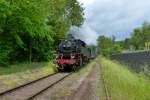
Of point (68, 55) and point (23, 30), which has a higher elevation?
point (23, 30)

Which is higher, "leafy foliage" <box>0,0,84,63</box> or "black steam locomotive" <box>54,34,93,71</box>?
"leafy foliage" <box>0,0,84,63</box>

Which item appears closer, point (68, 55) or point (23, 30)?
point (68, 55)

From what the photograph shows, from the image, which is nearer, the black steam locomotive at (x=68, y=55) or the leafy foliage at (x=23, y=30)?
the leafy foliage at (x=23, y=30)

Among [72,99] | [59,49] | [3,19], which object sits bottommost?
[72,99]

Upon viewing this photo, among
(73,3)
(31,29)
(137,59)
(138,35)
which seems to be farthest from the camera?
(138,35)

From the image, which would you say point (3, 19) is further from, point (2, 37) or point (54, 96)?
point (54, 96)

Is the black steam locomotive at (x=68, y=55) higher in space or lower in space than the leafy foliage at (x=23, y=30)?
lower

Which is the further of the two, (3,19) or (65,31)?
(65,31)

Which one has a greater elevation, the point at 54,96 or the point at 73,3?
the point at 73,3

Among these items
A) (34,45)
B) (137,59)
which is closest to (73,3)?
(34,45)

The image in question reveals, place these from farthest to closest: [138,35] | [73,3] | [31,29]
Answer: [138,35] < [73,3] < [31,29]

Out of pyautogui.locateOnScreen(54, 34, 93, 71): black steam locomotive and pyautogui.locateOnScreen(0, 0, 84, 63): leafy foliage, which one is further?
pyautogui.locateOnScreen(54, 34, 93, 71): black steam locomotive

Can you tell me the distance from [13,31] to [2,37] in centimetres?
122

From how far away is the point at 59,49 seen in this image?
120 ft
